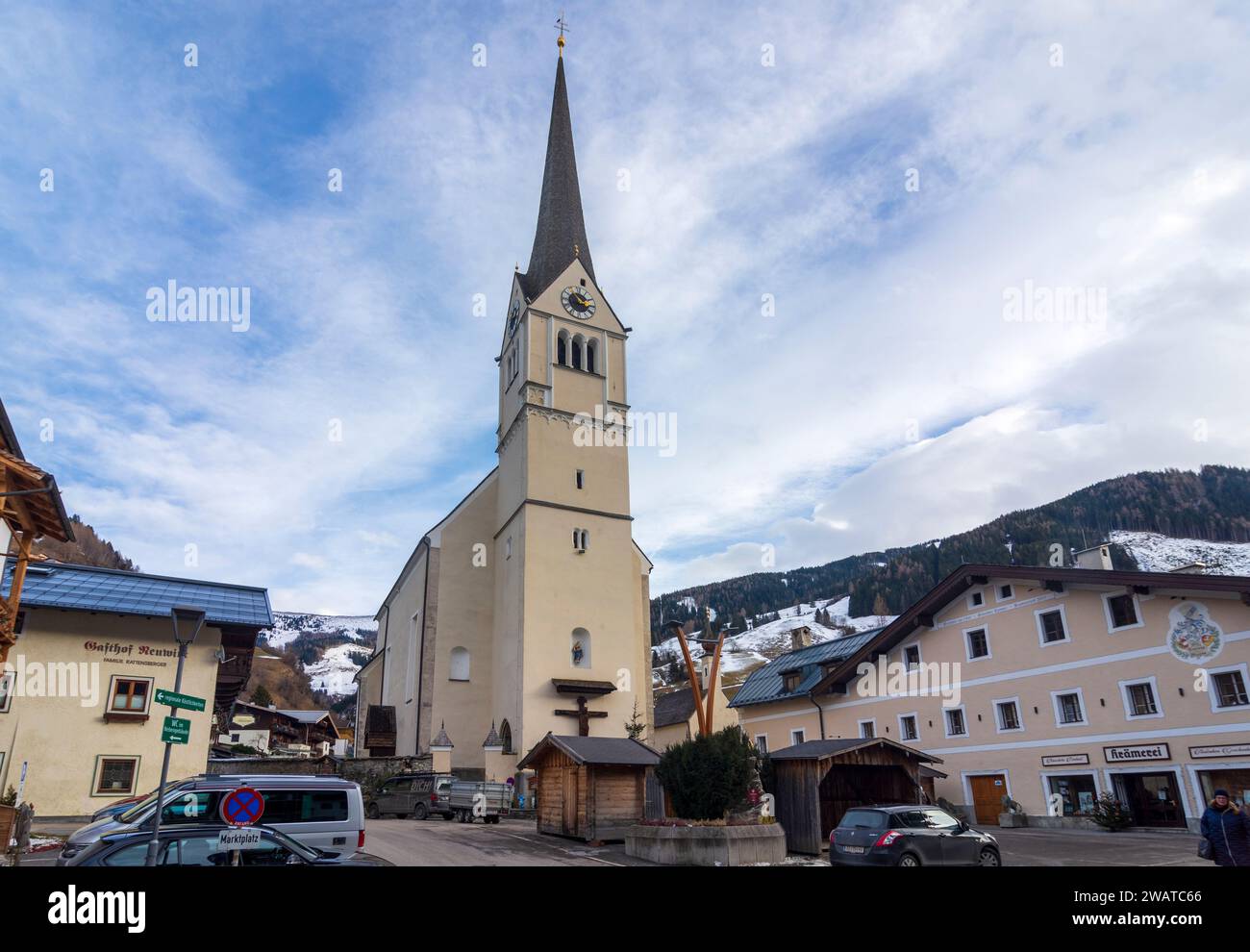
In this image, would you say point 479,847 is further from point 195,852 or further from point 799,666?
point 799,666

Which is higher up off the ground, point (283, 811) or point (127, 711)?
point (127, 711)

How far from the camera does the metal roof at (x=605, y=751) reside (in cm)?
2322

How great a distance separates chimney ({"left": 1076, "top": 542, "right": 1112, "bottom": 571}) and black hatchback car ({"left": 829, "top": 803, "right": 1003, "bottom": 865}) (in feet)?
57.8

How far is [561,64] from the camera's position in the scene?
199 feet

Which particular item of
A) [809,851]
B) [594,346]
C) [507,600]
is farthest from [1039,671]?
[594,346]

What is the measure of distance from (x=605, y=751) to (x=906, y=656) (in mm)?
17616

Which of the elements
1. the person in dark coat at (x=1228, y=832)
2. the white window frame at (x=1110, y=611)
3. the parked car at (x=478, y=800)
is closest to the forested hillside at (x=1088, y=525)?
the parked car at (x=478, y=800)

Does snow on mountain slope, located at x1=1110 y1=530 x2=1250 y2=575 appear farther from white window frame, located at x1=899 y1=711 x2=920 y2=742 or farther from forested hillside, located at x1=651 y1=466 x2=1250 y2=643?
white window frame, located at x1=899 y1=711 x2=920 y2=742

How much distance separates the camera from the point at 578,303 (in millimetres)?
48500

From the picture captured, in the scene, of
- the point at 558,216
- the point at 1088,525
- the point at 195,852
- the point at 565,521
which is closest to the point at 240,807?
the point at 195,852

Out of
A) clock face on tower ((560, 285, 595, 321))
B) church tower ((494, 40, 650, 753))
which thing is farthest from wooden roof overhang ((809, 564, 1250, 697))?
clock face on tower ((560, 285, 595, 321))

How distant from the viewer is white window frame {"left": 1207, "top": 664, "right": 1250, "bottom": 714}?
22922 millimetres

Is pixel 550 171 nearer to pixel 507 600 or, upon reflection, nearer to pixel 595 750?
pixel 507 600

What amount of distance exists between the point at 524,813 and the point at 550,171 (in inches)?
1648
